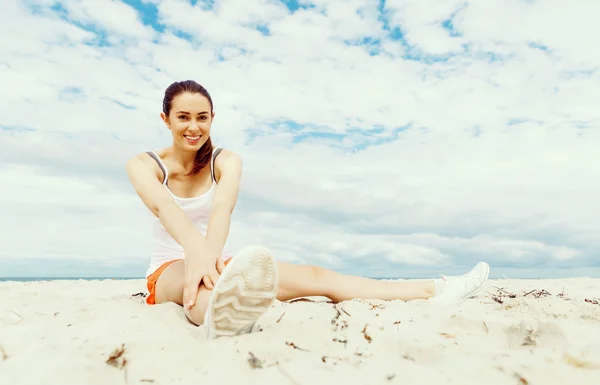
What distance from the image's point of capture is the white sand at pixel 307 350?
5.57ft

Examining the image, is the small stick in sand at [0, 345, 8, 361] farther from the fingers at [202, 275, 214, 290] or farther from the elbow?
the elbow

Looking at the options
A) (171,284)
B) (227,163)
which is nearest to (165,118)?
(227,163)

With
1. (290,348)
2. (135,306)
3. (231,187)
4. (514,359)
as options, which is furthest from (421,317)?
(135,306)

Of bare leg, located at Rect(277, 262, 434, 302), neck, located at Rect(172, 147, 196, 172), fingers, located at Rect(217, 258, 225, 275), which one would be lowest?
bare leg, located at Rect(277, 262, 434, 302)

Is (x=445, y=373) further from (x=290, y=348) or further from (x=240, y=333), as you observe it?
(x=240, y=333)

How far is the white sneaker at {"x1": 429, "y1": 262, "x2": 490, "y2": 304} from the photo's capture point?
3537 mm

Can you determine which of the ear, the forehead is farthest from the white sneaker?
the ear

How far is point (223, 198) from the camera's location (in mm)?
3059

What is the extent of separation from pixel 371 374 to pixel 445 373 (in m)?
0.28

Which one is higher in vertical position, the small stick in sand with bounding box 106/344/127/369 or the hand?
the hand

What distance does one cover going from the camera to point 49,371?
175 cm

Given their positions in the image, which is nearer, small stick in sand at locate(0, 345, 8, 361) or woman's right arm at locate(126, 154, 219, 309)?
small stick in sand at locate(0, 345, 8, 361)

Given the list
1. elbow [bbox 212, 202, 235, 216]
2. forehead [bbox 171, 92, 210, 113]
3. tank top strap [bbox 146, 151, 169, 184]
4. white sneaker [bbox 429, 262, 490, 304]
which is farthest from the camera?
white sneaker [bbox 429, 262, 490, 304]

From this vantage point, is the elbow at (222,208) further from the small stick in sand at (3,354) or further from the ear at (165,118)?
the small stick in sand at (3,354)
